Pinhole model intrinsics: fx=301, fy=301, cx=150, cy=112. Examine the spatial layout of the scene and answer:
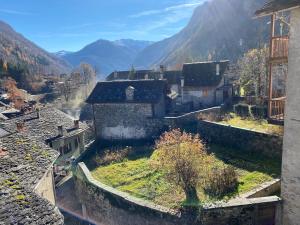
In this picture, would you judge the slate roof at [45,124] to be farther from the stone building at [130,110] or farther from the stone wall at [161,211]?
the stone wall at [161,211]

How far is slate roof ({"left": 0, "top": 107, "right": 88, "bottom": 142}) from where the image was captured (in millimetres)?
27797

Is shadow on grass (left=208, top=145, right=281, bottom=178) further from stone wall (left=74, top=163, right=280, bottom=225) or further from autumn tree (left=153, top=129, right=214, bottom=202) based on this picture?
stone wall (left=74, top=163, right=280, bottom=225)

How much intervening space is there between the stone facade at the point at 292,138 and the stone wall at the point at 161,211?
604mm


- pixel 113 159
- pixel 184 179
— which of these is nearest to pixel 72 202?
pixel 113 159

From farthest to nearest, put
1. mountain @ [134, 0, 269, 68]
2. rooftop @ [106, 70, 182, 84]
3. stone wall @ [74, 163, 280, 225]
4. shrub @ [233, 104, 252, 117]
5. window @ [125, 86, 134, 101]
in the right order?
mountain @ [134, 0, 269, 68]
rooftop @ [106, 70, 182, 84]
window @ [125, 86, 134, 101]
shrub @ [233, 104, 252, 117]
stone wall @ [74, 163, 280, 225]

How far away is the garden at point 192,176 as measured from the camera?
14.1 m

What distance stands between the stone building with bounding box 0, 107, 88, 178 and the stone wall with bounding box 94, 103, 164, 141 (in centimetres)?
272

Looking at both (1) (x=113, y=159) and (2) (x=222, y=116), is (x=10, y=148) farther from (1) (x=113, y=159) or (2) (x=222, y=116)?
(2) (x=222, y=116)

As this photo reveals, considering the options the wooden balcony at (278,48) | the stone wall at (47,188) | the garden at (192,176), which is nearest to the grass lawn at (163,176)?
the garden at (192,176)

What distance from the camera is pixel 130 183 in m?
18.2

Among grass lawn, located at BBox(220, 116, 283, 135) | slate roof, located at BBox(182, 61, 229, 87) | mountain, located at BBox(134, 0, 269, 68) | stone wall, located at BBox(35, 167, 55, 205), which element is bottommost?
stone wall, located at BBox(35, 167, 55, 205)

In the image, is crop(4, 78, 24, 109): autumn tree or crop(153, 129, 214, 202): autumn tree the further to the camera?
crop(4, 78, 24, 109): autumn tree

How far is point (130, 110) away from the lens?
29875mm

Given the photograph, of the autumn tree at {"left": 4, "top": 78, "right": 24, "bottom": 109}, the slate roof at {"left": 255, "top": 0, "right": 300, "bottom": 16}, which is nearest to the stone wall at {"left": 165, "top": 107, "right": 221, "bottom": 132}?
the slate roof at {"left": 255, "top": 0, "right": 300, "bottom": 16}
